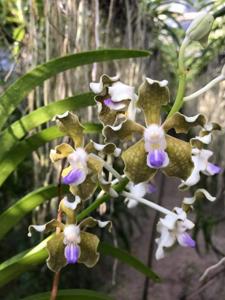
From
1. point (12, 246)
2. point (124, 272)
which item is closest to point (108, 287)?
point (124, 272)

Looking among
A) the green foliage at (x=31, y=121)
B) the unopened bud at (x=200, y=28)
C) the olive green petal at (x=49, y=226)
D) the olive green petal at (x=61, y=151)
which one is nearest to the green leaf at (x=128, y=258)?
the green foliage at (x=31, y=121)

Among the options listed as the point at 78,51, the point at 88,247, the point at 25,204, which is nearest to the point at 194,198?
the point at 88,247

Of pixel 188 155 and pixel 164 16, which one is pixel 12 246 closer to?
pixel 164 16

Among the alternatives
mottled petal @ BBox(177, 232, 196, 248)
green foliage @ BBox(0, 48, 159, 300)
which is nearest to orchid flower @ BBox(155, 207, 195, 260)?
mottled petal @ BBox(177, 232, 196, 248)

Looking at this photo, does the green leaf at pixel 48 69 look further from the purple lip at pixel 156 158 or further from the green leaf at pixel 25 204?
the purple lip at pixel 156 158

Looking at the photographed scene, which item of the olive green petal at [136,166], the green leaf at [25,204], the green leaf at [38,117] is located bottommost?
the green leaf at [25,204]
